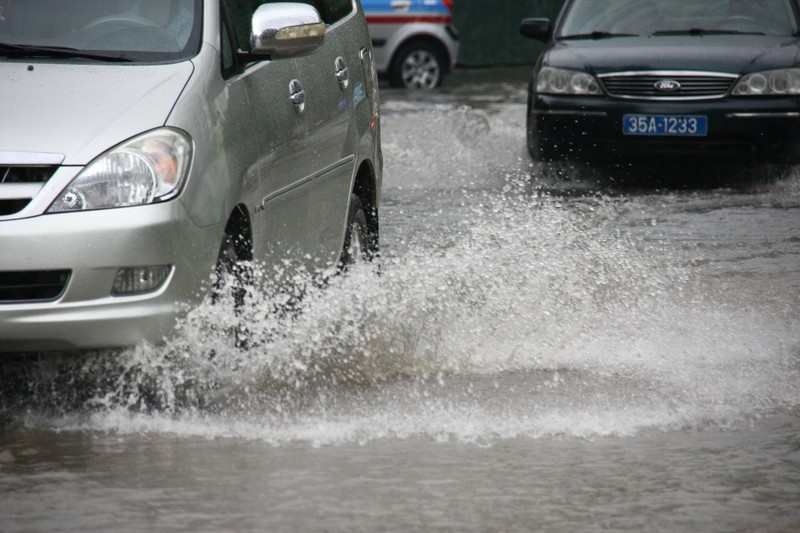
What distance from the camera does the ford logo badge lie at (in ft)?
34.9

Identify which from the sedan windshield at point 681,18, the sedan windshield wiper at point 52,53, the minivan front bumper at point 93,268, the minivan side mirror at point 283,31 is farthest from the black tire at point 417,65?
the minivan front bumper at point 93,268

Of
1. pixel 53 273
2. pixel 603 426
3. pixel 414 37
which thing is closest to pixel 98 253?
pixel 53 273

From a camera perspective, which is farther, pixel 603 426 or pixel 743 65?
pixel 743 65

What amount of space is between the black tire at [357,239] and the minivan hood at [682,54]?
4489 mm

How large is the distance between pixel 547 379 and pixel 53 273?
6.06 ft

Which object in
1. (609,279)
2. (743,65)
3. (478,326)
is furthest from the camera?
(743,65)

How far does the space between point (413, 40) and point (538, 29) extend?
8.18 m

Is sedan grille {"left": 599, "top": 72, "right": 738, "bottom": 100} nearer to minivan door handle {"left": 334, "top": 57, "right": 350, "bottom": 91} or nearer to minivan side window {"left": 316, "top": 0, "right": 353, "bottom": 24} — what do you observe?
minivan side window {"left": 316, "top": 0, "right": 353, "bottom": 24}

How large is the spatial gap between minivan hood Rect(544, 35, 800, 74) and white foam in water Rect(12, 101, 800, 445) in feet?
11.6

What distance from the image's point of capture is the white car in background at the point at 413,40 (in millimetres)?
19938

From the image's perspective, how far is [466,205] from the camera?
990 cm

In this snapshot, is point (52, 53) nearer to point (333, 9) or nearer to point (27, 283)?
point (27, 283)

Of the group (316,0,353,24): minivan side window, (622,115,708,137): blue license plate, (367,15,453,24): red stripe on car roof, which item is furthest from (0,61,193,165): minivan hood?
(367,15,453,24): red stripe on car roof

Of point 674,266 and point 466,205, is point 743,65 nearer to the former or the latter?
point 466,205
